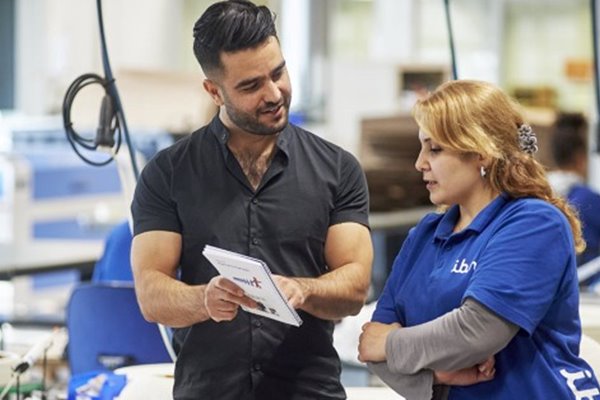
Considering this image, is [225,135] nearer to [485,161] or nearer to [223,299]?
[223,299]

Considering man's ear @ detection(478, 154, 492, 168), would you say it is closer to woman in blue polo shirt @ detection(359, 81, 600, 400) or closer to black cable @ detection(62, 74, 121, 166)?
woman in blue polo shirt @ detection(359, 81, 600, 400)

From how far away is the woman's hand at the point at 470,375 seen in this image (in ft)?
7.00

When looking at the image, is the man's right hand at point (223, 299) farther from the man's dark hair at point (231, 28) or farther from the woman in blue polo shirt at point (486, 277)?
the man's dark hair at point (231, 28)

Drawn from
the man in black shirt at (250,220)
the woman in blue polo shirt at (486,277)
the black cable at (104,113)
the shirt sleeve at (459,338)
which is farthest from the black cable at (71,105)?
the shirt sleeve at (459,338)

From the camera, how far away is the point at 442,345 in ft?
6.91

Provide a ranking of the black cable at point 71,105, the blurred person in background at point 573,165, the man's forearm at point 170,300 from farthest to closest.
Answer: the blurred person in background at point 573,165 < the black cable at point 71,105 < the man's forearm at point 170,300

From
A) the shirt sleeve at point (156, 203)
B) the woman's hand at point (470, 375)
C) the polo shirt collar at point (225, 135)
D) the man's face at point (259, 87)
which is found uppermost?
the man's face at point (259, 87)

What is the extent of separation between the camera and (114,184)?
6914 mm

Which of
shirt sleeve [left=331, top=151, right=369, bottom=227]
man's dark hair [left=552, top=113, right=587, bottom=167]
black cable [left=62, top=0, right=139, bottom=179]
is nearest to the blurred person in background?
man's dark hair [left=552, top=113, right=587, bottom=167]

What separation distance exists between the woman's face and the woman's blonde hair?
20mm

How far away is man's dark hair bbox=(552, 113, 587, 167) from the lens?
19.0 feet

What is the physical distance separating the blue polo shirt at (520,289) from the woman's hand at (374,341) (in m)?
0.05

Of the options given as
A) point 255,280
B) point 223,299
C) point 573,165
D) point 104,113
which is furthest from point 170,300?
point 573,165

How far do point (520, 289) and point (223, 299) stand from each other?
50 centimetres
